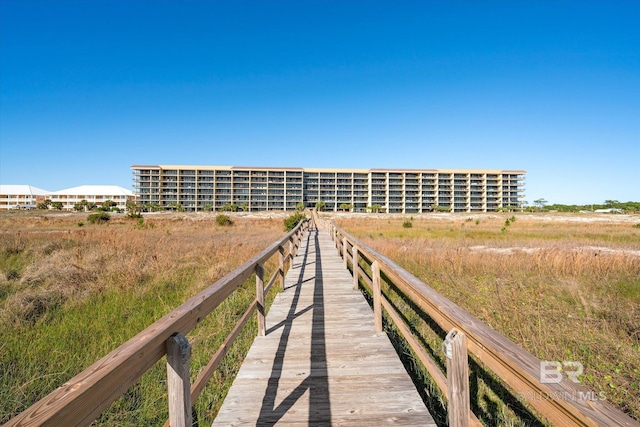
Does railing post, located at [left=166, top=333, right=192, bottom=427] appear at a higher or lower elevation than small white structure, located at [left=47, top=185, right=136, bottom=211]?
lower

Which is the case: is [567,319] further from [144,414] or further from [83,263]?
[83,263]

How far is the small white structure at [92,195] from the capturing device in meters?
95.0

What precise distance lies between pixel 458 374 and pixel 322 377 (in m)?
1.68

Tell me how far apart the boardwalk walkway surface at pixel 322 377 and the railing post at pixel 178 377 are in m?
0.98

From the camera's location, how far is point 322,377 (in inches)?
113

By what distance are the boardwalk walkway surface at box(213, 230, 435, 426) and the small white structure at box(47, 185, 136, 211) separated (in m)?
108

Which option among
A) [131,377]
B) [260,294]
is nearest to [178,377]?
Result: [131,377]

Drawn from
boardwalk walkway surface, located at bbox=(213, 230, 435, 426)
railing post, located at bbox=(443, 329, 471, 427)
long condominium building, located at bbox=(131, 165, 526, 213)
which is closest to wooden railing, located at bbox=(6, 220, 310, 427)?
boardwalk walkway surface, located at bbox=(213, 230, 435, 426)

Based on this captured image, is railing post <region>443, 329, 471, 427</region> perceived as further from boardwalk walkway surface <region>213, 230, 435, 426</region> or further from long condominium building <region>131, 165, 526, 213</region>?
long condominium building <region>131, 165, 526, 213</region>

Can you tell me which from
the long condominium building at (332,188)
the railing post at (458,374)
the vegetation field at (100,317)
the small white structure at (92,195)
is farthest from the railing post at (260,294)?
the small white structure at (92,195)

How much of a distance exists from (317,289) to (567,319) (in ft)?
14.8

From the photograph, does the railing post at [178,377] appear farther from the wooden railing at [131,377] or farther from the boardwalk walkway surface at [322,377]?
the boardwalk walkway surface at [322,377]

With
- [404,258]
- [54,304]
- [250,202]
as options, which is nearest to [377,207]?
[250,202]

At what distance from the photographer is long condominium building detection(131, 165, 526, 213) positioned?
82.7m
